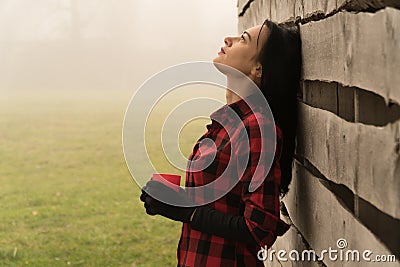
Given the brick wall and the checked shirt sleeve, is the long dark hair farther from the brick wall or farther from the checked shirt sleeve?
the checked shirt sleeve

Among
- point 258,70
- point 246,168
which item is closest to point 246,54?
point 258,70

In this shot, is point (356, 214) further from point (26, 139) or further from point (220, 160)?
point (26, 139)

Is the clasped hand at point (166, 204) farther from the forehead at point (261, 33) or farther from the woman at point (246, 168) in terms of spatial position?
the forehead at point (261, 33)

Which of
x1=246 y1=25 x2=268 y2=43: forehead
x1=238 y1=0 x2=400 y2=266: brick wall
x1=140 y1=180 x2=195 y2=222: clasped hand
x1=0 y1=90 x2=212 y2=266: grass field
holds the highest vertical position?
x1=246 y1=25 x2=268 y2=43: forehead

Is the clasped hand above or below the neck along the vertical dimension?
below

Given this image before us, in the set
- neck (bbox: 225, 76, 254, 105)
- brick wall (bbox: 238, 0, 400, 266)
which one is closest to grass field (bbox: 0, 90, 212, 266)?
neck (bbox: 225, 76, 254, 105)

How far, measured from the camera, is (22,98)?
14.9 metres

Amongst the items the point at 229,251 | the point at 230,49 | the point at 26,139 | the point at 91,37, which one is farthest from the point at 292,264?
the point at 91,37

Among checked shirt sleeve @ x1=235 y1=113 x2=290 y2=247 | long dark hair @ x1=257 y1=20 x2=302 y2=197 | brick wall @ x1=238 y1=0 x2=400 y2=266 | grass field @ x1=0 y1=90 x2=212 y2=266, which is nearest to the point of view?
brick wall @ x1=238 y1=0 x2=400 y2=266

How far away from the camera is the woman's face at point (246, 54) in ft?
5.93

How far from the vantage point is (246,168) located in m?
1.64

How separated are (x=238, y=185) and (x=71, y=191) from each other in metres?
8.60

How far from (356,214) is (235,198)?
0.48 m

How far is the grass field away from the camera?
769 centimetres
